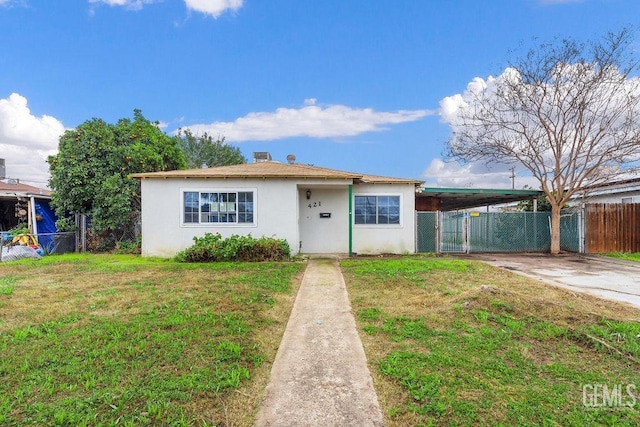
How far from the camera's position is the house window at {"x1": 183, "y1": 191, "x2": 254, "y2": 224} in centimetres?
1102

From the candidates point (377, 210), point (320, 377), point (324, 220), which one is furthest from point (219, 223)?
point (320, 377)

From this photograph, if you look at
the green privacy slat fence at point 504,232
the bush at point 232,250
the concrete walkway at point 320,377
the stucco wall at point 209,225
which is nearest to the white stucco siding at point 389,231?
the green privacy slat fence at point 504,232

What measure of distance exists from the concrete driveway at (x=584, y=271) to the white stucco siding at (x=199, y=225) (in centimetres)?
685

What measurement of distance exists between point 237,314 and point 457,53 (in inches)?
492

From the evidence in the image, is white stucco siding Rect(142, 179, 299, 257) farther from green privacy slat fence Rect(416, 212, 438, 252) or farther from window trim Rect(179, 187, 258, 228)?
green privacy slat fence Rect(416, 212, 438, 252)

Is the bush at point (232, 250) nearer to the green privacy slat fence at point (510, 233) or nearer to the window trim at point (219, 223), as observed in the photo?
the window trim at point (219, 223)

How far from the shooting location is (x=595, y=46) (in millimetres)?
12031

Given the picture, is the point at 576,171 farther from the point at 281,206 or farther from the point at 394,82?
the point at 281,206

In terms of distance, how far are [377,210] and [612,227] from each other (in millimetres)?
9372

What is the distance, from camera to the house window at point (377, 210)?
1205 centimetres

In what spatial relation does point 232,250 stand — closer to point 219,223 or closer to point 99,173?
point 219,223

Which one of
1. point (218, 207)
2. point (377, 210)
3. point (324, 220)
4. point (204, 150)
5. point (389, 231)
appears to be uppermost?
point (204, 150)

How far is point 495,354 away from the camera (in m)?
3.29

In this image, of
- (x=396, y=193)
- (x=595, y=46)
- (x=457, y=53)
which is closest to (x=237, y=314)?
(x=396, y=193)
